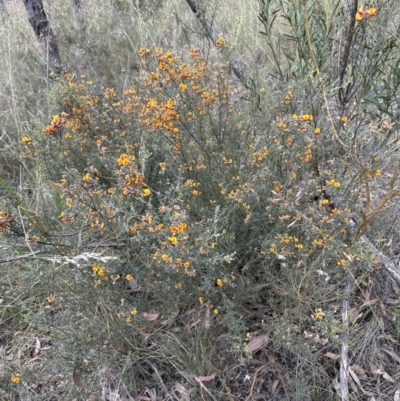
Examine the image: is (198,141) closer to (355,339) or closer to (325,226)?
(325,226)

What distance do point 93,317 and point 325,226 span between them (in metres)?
1.07

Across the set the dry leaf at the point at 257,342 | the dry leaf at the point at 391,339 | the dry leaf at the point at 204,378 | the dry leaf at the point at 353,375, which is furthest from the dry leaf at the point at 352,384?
the dry leaf at the point at 204,378

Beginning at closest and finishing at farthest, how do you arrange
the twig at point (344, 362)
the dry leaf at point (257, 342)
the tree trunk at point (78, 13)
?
1. the twig at point (344, 362)
2. the dry leaf at point (257, 342)
3. the tree trunk at point (78, 13)

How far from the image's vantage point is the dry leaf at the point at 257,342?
1.68 m

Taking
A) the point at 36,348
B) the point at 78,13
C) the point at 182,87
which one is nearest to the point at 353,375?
the point at 182,87

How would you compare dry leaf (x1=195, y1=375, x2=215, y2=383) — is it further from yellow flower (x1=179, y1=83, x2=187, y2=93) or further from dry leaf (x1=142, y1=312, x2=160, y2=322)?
yellow flower (x1=179, y1=83, x2=187, y2=93)

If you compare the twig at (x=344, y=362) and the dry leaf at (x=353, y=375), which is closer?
the twig at (x=344, y=362)

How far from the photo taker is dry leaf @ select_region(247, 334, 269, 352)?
168 cm

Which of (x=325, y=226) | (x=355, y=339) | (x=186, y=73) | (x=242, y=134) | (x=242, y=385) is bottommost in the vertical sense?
(x=242, y=385)

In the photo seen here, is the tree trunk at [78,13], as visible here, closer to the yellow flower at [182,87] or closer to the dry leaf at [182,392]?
the yellow flower at [182,87]

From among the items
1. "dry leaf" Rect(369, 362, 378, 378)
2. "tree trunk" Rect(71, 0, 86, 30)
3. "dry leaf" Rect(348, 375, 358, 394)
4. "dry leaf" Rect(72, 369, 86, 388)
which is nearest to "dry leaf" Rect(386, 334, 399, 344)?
"dry leaf" Rect(369, 362, 378, 378)

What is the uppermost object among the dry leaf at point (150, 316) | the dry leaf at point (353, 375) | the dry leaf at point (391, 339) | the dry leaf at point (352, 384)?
the dry leaf at point (150, 316)

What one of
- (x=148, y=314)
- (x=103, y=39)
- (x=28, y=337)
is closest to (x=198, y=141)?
(x=148, y=314)

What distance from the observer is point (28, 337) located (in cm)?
194
